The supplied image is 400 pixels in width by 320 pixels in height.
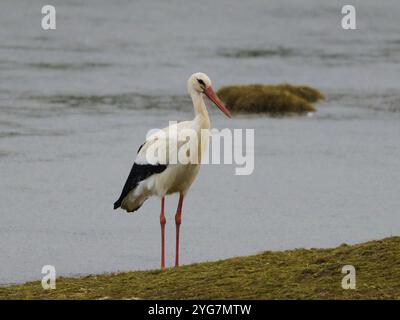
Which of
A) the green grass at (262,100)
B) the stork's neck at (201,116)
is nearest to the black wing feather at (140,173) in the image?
the stork's neck at (201,116)

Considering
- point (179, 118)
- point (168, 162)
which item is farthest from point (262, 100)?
point (168, 162)

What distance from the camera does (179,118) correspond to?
23.5 m

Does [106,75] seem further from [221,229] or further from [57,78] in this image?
[221,229]

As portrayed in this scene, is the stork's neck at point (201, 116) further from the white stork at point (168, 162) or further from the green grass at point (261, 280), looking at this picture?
the green grass at point (261, 280)

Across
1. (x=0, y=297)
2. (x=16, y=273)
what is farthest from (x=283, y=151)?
(x=0, y=297)

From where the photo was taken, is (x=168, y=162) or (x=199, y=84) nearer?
(x=168, y=162)

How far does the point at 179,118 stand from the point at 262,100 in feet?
7.91

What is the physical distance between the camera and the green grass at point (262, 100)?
82.2 feet

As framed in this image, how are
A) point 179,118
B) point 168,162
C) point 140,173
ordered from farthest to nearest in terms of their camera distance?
point 179,118, point 140,173, point 168,162

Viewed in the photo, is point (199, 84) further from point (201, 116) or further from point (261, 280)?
point (261, 280)

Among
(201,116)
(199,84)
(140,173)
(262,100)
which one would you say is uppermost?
(262,100)

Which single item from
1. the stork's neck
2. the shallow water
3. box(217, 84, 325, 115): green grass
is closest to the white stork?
the stork's neck

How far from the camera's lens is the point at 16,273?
12500 millimetres

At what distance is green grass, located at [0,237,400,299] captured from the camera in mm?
9398
